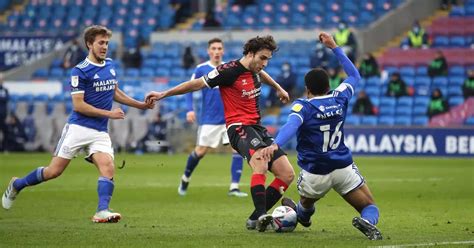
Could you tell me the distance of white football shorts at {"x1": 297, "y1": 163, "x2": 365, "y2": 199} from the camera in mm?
11008

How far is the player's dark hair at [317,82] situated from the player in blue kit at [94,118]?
2442 mm

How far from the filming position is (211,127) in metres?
17.5

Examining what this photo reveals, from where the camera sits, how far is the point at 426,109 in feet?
105

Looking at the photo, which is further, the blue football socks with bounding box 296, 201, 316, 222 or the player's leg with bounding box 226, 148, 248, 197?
the player's leg with bounding box 226, 148, 248, 197

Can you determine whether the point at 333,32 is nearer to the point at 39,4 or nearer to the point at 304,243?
the point at 39,4

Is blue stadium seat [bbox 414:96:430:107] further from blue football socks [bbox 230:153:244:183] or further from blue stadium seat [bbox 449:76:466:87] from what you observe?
blue football socks [bbox 230:153:244:183]

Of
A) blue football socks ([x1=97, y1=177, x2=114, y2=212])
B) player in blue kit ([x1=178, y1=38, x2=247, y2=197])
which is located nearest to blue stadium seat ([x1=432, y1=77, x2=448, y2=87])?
player in blue kit ([x1=178, y1=38, x2=247, y2=197])

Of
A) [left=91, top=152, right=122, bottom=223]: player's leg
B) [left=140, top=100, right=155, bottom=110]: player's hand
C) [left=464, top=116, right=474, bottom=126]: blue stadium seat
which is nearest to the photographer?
[left=140, top=100, right=155, bottom=110]: player's hand

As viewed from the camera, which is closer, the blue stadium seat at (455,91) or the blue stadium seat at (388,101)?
the blue stadium seat at (455,91)

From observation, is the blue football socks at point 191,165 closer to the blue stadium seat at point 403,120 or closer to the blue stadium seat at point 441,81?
the blue stadium seat at point 403,120

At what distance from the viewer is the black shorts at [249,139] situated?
1179 cm

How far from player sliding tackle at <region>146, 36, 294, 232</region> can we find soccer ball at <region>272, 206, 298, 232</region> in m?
0.23

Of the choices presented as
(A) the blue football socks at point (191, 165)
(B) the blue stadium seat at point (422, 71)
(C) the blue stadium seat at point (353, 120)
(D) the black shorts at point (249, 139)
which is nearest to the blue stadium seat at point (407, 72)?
(B) the blue stadium seat at point (422, 71)

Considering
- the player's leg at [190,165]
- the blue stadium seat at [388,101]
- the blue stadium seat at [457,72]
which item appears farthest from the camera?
the blue stadium seat at [457,72]
